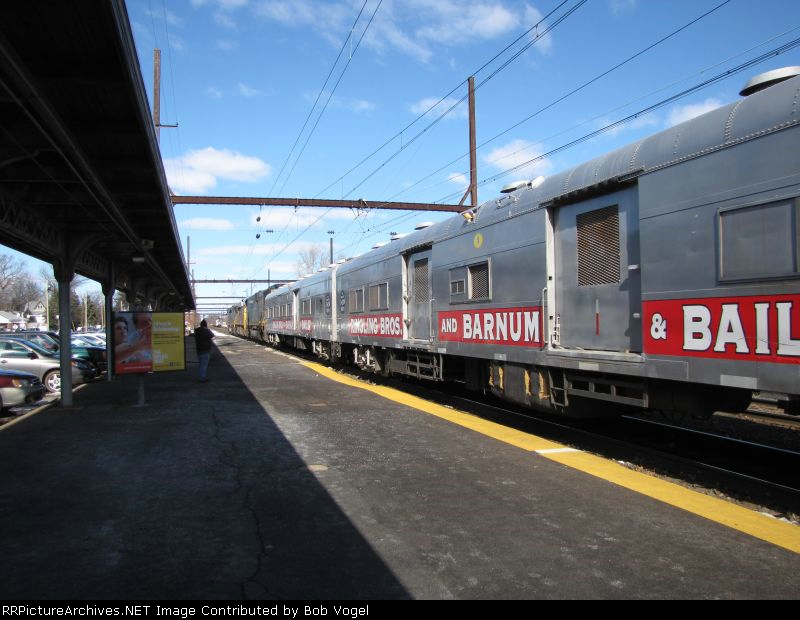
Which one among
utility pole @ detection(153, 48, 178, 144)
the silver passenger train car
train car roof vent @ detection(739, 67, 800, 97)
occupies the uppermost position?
utility pole @ detection(153, 48, 178, 144)

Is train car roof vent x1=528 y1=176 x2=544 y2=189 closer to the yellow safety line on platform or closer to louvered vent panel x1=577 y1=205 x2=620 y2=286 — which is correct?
louvered vent panel x1=577 y1=205 x2=620 y2=286

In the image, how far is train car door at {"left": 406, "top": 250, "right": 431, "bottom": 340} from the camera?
433 inches

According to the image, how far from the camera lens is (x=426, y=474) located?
607 cm

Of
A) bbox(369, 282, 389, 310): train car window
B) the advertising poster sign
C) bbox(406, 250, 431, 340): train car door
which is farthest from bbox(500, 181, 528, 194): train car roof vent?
the advertising poster sign

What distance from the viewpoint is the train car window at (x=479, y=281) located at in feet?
29.0

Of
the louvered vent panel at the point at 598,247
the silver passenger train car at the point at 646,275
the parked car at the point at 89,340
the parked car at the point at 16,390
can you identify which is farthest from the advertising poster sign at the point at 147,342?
the parked car at the point at 89,340

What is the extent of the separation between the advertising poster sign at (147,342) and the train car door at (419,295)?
189 inches

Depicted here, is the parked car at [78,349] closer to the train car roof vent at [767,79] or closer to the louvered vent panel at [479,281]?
the louvered vent panel at [479,281]

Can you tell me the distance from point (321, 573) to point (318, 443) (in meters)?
3.87

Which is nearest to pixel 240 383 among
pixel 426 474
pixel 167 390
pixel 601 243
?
pixel 167 390

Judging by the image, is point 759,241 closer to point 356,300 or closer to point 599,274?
point 599,274

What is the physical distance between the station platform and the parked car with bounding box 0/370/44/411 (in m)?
3.79

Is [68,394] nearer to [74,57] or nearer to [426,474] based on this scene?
[74,57]

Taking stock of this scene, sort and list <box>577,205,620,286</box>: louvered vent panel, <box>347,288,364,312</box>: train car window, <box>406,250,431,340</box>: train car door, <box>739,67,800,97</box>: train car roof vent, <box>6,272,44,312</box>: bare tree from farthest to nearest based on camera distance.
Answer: <box>6,272,44,312</box>: bare tree, <box>347,288,364,312</box>: train car window, <box>406,250,431,340</box>: train car door, <box>577,205,620,286</box>: louvered vent panel, <box>739,67,800,97</box>: train car roof vent
